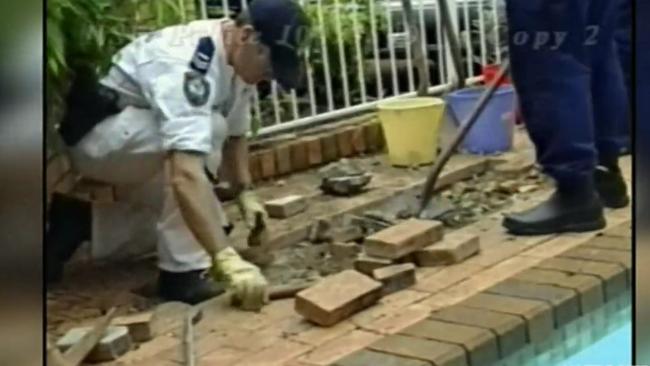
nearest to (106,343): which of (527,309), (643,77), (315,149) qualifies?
(315,149)

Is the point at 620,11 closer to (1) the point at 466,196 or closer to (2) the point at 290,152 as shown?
(1) the point at 466,196

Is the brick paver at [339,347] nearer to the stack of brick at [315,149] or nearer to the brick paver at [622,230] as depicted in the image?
the stack of brick at [315,149]

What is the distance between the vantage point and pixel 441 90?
1380 mm

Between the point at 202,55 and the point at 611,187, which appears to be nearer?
the point at 202,55

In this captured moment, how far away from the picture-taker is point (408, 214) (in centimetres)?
139

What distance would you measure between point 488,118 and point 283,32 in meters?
0.32

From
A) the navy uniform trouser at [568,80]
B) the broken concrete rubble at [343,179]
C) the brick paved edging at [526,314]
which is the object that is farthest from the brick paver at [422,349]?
the navy uniform trouser at [568,80]

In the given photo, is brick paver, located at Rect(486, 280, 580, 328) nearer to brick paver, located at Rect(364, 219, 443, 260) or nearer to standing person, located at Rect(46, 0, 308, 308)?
brick paver, located at Rect(364, 219, 443, 260)

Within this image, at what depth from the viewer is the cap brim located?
1.29 metres

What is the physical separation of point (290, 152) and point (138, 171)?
206 mm

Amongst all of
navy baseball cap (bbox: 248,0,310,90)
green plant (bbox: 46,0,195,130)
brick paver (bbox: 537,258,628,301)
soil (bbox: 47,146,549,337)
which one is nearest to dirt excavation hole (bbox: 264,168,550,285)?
soil (bbox: 47,146,549,337)

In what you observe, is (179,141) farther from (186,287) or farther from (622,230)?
(622,230)

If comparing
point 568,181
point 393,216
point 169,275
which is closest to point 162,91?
point 169,275

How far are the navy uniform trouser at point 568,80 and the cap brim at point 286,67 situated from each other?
0.31m
